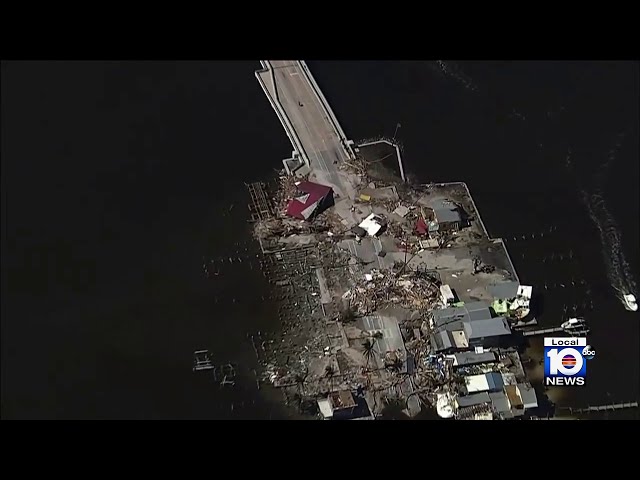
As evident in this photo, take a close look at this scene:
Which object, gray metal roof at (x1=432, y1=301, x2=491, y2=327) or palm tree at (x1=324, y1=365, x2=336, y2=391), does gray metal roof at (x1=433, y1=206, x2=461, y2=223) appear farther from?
palm tree at (x1=324, y1=365, x2=336, y2=391)

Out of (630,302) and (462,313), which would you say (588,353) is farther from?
(462,313)

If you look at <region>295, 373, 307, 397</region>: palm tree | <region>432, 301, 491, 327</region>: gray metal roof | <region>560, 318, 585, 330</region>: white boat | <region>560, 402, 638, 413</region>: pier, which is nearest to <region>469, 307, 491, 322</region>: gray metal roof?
<region>432, 301, 491, 327</region>: gray metal roof

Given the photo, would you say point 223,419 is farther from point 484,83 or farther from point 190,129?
point 484,83

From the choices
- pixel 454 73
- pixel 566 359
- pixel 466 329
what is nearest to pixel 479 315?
pixel 466 329

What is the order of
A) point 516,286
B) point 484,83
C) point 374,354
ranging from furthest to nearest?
1. point 484,83
2. point 516,286
3. point 374,354

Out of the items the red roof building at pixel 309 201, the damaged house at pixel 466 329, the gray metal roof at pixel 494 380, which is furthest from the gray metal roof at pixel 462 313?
the red roof building at pixel 309 201

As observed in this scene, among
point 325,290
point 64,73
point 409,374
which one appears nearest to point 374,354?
point 409,374
